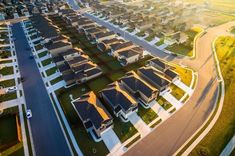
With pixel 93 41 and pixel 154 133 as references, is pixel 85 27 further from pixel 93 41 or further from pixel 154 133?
pixel 154 133

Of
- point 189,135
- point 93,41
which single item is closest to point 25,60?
point 93,41

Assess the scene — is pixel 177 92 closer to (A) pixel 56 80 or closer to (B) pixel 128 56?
(B) pixel 128 56

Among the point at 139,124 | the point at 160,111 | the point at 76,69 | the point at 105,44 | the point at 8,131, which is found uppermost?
the point at 105,44

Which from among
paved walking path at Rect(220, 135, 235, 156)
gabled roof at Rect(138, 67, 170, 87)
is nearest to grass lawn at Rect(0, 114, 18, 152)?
gabled roof at Rect(138, 67, 170, 87)

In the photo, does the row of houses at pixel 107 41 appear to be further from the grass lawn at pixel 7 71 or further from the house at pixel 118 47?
the grass lawn at pixel 7 71

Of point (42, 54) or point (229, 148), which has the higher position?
point (42, 54)

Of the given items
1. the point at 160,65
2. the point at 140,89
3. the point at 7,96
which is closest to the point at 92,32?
the point at 160,65
